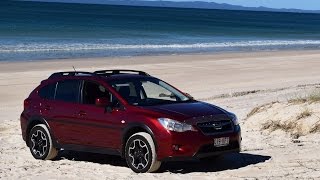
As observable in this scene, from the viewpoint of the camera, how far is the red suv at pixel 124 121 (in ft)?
31.6

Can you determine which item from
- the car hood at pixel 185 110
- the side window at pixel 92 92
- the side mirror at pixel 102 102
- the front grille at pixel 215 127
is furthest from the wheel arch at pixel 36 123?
the front grille at pixel 215 127

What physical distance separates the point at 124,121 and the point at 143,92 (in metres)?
0.78

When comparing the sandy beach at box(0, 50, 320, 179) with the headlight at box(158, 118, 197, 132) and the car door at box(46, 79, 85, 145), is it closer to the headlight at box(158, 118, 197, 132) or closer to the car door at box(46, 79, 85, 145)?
the car door at box(46, 79, 85, 145)

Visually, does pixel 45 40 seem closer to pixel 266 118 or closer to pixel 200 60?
→ pixel 200 60

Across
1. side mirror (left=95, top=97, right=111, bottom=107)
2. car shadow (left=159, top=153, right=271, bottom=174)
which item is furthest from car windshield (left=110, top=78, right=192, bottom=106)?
car shadow (left=159, top=153, right=271, bottom=174)

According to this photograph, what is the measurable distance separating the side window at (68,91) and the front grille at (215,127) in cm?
208

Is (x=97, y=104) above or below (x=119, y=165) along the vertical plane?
above

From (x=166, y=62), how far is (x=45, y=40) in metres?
21.5

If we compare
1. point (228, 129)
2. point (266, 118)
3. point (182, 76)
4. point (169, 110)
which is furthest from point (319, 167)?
point (182, 76)

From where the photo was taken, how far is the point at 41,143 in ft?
36.7

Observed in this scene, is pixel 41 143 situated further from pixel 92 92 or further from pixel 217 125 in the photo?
pixel 217 125

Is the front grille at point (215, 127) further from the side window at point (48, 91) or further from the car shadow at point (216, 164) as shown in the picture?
the side window at point (48, 91)

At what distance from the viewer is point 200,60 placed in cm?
3784

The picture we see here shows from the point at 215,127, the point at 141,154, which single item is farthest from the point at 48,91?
the point at 215,127
